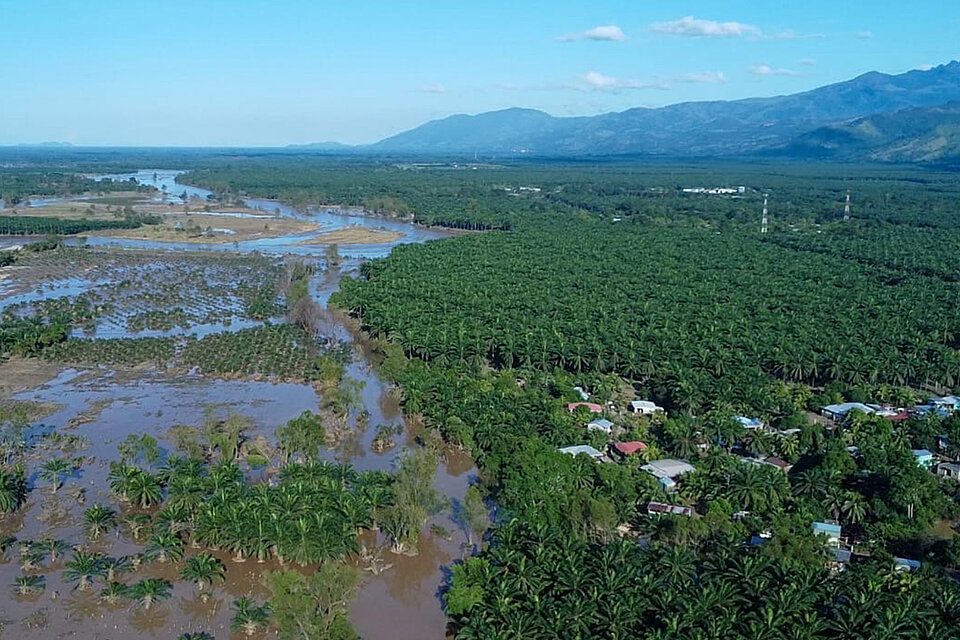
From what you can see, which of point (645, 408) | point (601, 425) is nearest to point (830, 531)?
point (601, 425)

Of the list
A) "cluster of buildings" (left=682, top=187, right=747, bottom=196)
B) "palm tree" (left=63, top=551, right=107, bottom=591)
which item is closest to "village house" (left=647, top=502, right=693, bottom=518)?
"palm tree" (left=63, top=551, right=107, bottom=591)

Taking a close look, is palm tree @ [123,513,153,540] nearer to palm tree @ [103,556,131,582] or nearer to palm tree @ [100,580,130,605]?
palm tree @ [103,556,131,582]

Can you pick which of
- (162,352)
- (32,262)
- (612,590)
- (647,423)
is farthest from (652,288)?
(32,262)

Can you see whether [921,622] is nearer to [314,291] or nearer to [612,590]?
[612,590]

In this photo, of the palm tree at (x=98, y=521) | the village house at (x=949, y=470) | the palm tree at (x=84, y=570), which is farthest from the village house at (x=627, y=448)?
the palm tree at (x=84, y=570)

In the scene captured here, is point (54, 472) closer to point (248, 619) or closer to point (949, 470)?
point (248, 619)

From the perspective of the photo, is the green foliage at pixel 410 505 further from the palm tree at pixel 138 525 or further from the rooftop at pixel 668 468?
the rooftop at pixel 668 468

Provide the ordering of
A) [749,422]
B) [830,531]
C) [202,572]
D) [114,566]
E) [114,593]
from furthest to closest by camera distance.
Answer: [749,422] < [830,531] < [114,566] < [202,572] < [114,593]
